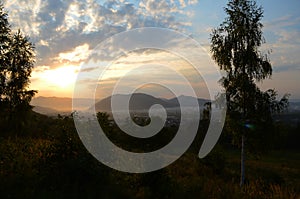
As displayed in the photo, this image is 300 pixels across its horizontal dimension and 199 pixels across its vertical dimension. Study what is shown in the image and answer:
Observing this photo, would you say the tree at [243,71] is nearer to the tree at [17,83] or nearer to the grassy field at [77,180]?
the grassy field at [77,180]

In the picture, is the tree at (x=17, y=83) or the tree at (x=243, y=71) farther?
the tree at (x=17, y=83)

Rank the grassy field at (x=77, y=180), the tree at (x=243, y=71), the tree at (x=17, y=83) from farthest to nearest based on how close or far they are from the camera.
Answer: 1. the tree at (x=17, y=83)
2. the tree at (x=243, y=71)
3. the grassy field at (x=77, y=180)

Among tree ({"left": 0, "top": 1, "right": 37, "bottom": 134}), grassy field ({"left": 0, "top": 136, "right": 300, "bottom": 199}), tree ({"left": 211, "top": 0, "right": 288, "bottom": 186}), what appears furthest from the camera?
tree ({"left": 0, "top": 1, "right": 37, "bottom": 134})

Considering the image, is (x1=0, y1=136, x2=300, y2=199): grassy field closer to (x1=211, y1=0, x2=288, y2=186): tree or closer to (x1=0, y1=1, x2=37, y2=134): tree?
(x1=211, y1=0, x2=288, y2=186): tree

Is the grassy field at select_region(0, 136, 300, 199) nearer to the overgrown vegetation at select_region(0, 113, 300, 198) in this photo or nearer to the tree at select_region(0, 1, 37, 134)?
the overgrown vegetation at select_region(0, 113, 300, 198)

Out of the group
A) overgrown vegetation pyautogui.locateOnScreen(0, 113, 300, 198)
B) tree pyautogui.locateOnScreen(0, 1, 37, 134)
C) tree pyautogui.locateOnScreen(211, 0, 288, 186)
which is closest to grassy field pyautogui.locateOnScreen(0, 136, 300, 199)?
overgrown vegetation pyautogui.locateOnScreen(0, 113, 300, 198)

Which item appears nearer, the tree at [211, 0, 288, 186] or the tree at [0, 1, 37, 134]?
the tree at [211, 0, 288, 186]

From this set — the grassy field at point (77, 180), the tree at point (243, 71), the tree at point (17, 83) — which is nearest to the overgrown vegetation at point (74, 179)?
the grassy field at point (77, 180)

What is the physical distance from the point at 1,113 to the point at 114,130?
82.7ft

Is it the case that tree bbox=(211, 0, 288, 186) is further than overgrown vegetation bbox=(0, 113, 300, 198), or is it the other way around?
tree bbox=(211, 0, 288, 186)

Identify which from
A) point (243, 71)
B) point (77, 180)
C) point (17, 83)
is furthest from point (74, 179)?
point (17, 83)

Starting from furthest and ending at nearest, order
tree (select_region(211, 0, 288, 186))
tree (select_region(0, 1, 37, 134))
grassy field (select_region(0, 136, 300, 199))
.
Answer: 1. tree (select_region(0, 1, 37, 134))
2. tree (select_region(211, 0, 288, 186))
3. grassy field (select_region(0, 136, 300, 199))

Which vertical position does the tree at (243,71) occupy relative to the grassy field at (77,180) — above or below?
above

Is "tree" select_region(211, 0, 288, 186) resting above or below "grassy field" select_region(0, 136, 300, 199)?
above
